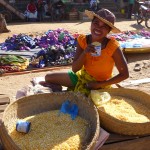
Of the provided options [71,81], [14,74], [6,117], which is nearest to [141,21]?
[14,74]

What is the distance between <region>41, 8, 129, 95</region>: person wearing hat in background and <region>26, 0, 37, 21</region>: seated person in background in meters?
10.5

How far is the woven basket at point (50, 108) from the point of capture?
91.3 inches

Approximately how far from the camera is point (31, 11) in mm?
13180

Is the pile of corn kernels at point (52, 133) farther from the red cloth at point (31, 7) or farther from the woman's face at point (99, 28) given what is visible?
the red cloth at point (31, 7)

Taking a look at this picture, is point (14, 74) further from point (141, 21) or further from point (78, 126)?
point (141, 21)

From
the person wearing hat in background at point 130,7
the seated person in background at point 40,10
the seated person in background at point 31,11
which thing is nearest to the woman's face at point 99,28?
the seated person in background at point 31,11

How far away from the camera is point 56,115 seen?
2.61m

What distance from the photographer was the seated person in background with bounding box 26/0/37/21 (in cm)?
1303

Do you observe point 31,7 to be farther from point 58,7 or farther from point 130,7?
point 130,7

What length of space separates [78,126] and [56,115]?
241 millimetres

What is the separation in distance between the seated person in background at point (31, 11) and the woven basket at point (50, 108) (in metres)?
10.8

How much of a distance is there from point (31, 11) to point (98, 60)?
10902 millimetres

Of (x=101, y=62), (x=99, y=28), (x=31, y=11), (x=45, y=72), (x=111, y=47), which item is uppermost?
(x=99, y=28)

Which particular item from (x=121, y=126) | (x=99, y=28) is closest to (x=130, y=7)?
(x=99, y=28)
